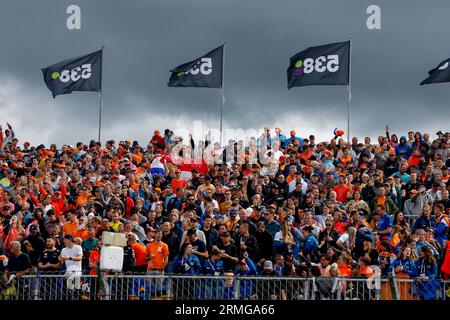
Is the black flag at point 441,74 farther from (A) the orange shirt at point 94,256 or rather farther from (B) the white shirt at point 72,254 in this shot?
(B) the white shirt at point 72,254

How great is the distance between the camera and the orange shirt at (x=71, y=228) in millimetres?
24250

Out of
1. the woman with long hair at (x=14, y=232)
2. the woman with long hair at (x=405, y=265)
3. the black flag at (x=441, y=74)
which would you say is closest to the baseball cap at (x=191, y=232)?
the woman with long hair at (x=14, y=232)

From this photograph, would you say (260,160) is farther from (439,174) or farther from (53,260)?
(53,260)

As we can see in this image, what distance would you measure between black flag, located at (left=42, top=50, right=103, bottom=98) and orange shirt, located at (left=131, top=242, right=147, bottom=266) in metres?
15.9

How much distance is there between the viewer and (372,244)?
74.3 ft

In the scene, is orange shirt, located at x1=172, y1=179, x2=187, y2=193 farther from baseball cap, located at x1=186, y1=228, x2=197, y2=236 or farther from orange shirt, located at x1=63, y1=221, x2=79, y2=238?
baseball cap, located at x1=186, y1=228, x2=197, y2=236

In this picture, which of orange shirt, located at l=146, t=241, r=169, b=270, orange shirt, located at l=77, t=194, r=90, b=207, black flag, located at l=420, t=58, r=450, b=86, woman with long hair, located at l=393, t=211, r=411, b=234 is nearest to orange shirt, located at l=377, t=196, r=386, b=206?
woman with long hair, located at l=393, t=211, r=411, b=234

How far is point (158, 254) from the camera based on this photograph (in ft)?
72.8

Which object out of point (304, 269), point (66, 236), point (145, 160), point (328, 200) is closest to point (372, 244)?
point (304, 269)

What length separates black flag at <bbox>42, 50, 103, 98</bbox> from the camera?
37.5 metres

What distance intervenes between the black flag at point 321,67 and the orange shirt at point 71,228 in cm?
1296

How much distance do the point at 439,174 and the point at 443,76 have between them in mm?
8099

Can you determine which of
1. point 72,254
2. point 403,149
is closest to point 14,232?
point 72,254

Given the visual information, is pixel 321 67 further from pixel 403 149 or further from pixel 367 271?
pixel 367 271
